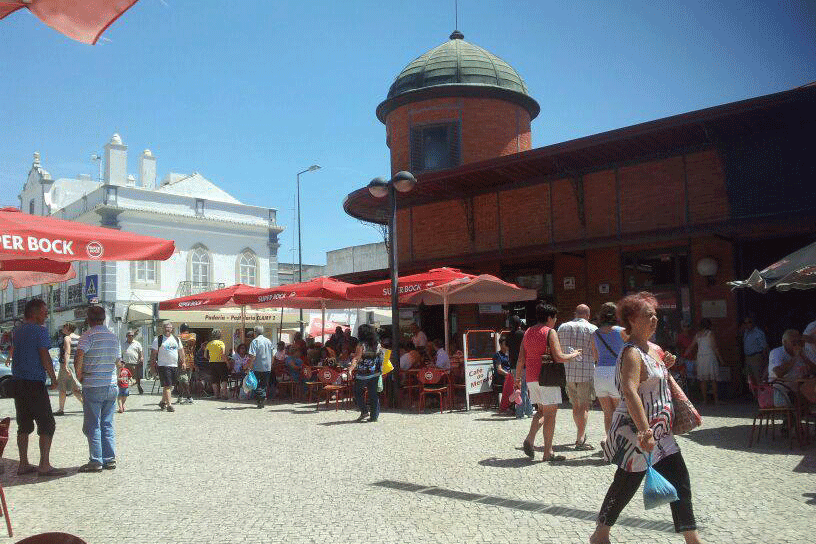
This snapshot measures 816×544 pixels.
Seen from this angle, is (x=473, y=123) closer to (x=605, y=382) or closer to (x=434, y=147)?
(x=434, y=147)

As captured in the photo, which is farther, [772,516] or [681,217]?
[681,217]

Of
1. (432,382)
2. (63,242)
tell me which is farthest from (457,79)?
(63,242)

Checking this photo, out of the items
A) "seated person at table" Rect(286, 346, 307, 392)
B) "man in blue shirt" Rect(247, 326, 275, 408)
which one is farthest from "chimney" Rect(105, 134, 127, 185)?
"man in blue shirt" Rect(247, 326, 275, 408)

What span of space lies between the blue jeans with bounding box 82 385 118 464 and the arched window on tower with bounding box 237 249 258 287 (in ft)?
117

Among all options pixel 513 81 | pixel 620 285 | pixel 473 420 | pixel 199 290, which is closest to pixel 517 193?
pixel 620 285

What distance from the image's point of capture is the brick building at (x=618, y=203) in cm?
1434

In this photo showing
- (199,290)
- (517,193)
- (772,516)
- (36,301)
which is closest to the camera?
(772,516)

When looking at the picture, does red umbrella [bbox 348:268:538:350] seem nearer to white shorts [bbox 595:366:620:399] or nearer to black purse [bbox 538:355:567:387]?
black purse [bbox 538:355:567:387]

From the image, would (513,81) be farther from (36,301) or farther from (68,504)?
(68,504)

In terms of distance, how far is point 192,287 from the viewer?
135 feet

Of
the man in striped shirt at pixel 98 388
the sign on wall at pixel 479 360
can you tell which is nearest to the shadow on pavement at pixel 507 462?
the man in striped shirt at pixel 98 388

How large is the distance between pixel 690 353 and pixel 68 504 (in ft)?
38.0

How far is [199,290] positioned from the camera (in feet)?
137

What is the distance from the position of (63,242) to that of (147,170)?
41.7m
